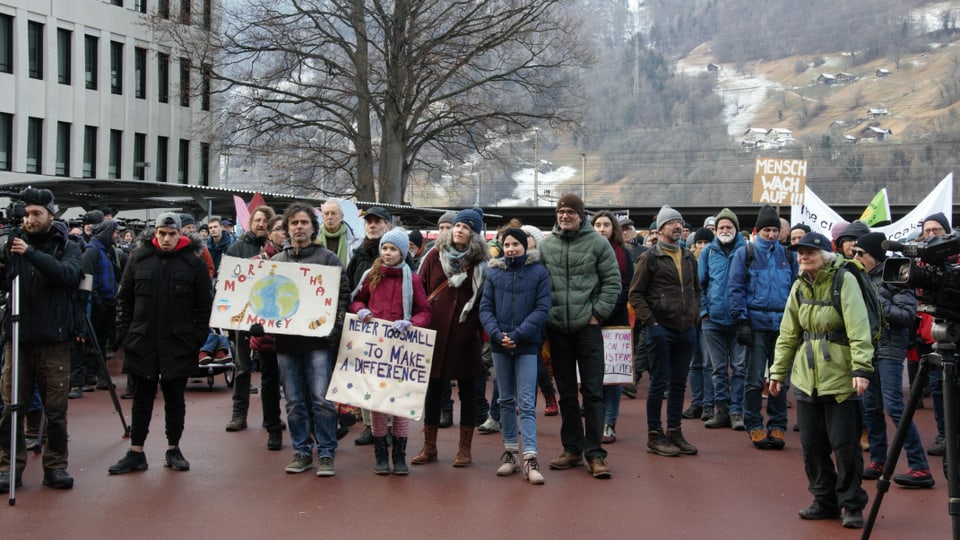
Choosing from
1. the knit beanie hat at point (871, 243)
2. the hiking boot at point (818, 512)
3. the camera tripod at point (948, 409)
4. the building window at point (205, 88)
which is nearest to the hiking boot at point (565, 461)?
the hiking boot at point (818, 512)

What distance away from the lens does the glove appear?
10.9 metres

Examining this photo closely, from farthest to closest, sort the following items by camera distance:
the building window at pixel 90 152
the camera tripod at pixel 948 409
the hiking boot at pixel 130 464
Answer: the building window at pixel 90 152
the hiking boot at pixel 130 464
the camera tripod at pixel 948 409

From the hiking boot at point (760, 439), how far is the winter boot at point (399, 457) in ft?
11.2

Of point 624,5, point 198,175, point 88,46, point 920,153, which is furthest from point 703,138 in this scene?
point 88,46

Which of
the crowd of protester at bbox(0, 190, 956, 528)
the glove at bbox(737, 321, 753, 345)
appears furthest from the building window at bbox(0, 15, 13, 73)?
the glove at bbox(737, 321, 753, 345)

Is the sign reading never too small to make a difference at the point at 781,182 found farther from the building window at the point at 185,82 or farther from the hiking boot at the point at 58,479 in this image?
the building window at the point at 185,82

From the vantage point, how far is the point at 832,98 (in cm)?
14138

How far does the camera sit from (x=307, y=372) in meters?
9.33

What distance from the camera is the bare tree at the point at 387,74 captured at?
39375mm

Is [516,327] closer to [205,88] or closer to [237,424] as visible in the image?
[237,424]

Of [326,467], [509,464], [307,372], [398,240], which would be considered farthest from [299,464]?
[398,240]

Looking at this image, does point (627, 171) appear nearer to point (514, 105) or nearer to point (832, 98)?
point (832, 98)

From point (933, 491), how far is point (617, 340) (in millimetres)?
2929

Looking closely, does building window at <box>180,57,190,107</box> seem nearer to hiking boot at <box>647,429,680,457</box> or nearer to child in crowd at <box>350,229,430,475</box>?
child in crowd at <box>350,229,430,475</box>
